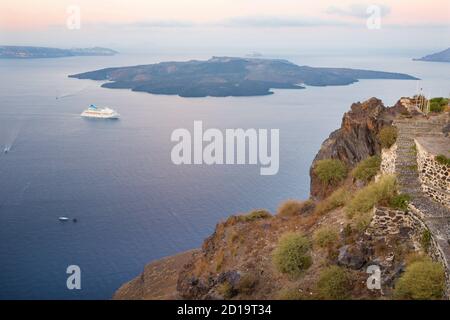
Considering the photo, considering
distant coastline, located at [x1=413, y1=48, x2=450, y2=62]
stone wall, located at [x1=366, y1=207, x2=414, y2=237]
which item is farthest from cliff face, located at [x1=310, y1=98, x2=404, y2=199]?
distant coastline, located at [x1=413, y1=48, x2=450, y2=62]

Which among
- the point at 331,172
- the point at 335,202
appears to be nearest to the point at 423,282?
the point at 335,202

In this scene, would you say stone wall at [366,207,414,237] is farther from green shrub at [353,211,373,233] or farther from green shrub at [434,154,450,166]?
green shrub at [434,154,450,166]

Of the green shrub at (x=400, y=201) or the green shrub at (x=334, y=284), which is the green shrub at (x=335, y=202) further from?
the green shrub at (x=334, y=284)

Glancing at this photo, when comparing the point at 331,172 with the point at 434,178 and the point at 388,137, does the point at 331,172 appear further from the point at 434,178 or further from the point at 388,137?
the point at 434,178

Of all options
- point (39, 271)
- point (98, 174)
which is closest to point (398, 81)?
point (98, 174)
